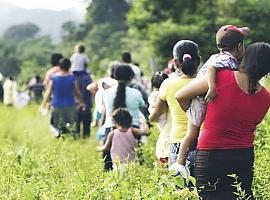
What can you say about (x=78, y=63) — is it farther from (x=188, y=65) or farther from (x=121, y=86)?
(x=188, y=65)

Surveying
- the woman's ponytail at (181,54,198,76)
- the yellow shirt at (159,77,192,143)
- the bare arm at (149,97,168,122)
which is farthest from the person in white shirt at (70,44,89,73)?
the woman's ponytail at (181,54,198,76)

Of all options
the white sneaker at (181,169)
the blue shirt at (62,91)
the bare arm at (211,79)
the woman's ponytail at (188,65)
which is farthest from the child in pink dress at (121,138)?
the blue shirt at (62,91)

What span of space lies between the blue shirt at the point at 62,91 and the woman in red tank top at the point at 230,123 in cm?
569

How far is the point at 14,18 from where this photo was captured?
17300 centimetres

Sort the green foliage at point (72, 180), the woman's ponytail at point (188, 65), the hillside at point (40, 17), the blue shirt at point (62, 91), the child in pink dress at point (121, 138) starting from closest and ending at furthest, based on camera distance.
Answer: the green foliage at point (72, 180), the woman's ponytail at point (188, 65), the child in pink dress at point (121, 138), the blue shirt at point (62, 91), the hillside at point (40, 17)

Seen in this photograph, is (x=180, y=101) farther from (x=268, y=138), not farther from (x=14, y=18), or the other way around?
(x=14, y=18)

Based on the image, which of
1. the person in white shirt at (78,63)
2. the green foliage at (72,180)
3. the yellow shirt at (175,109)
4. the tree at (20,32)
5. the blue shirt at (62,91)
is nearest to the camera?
the green foliage at (72,180)

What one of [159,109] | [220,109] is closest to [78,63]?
[159,109]

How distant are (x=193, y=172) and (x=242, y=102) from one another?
30.9 inches

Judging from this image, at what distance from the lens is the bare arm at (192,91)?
459 centimetres

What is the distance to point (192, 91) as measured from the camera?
466 cm

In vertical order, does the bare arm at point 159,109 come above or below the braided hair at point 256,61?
below

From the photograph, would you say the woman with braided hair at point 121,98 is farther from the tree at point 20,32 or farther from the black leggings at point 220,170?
the tree at point 20,32

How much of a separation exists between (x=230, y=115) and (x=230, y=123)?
0.06 m
